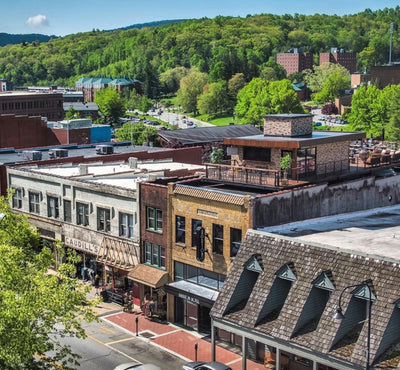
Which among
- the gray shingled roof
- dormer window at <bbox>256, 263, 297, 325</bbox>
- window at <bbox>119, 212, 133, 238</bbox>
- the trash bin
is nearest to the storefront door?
window at <bbox>119, 212, 133, 238</bbox>

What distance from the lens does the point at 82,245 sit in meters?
50.1

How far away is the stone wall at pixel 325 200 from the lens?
37656 millimetres

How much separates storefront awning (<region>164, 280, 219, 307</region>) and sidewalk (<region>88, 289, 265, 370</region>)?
2224 mm

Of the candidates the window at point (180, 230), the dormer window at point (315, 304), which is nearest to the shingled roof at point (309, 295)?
the dormer window at point (315, 304)

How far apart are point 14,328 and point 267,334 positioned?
11.9 m

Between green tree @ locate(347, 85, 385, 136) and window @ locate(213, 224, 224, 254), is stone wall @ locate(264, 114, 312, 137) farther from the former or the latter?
green tree @ locate(347, 85, 385, 136)

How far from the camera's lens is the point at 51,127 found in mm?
94312

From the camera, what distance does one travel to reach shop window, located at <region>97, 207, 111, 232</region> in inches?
1876

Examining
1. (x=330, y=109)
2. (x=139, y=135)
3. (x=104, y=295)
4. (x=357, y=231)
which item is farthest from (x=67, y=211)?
(x=330, y=109)

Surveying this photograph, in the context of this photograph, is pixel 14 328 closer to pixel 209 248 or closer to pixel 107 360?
pixel 107 360

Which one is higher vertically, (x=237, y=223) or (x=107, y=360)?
(x=237, y=223)

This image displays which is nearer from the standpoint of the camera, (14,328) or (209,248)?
(14,328)

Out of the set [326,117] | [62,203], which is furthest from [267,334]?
[326,117]

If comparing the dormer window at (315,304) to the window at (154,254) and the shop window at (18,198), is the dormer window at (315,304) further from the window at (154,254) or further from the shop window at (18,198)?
the shop window at (18,198)
